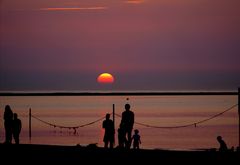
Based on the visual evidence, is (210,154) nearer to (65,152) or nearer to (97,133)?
(65,152)

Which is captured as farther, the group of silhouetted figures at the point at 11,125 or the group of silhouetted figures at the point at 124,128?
the group of silhouetted figures at the point at 11,125

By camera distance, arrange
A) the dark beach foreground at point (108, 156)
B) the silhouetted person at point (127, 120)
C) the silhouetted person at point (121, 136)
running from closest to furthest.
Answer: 1. the dark beach foreground at point (108, 156)
2. the silhouetted person at point (127, 120)
3. the silhouetted person at point (121, 136)

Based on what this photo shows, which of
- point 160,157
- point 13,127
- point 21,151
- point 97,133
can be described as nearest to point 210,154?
point 160,157

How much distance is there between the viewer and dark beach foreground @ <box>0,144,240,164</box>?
54.7 feet

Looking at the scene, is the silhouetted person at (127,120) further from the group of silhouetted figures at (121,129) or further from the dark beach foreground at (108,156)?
the dark beach foreground at (108,156)

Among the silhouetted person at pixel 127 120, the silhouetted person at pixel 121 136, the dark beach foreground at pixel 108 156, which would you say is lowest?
the dark beach foreground at pixel 108 156

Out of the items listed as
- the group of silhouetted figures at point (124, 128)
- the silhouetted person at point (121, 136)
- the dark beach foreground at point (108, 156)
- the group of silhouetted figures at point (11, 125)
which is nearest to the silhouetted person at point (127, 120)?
the group of silhouetted figures at point (124, 128)

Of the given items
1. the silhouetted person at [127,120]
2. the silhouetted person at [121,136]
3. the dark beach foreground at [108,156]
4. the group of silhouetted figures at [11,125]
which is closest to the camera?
the dark beach foreground at [108,156]

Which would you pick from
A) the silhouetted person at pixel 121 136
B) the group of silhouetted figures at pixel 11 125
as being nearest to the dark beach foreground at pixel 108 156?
the silhouetted person at pixel 121 136

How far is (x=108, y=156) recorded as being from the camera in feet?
58.9

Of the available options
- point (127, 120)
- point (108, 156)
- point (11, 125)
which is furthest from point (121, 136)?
point (11, 125)

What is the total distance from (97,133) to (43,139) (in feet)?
32.1

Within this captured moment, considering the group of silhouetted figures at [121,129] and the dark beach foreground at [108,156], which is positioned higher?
the group of silhouetted figures at [121,129]

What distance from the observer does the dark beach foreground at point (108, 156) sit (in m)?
16.7
